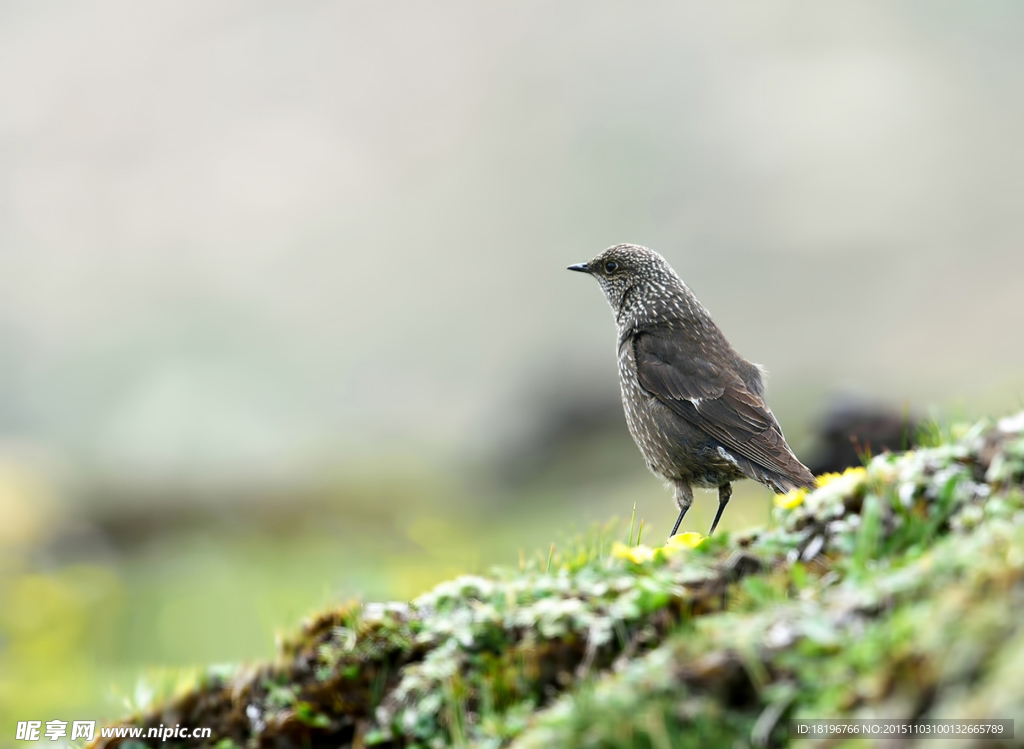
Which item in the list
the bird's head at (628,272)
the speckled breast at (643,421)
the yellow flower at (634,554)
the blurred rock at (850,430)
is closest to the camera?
the yellow flower at (634,554)

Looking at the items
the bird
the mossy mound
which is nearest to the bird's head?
the bird

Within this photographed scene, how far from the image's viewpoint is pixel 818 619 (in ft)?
10.2

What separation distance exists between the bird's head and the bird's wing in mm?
621

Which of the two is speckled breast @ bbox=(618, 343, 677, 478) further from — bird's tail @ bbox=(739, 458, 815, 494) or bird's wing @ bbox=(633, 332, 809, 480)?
bird's tail @ bbox=(739, 458, 815, 494)

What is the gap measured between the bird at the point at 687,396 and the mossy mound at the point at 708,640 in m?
2.66

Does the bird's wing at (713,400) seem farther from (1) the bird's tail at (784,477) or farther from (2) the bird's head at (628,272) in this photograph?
(2) the bird's head at (628,272)

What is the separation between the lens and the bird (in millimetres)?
7039

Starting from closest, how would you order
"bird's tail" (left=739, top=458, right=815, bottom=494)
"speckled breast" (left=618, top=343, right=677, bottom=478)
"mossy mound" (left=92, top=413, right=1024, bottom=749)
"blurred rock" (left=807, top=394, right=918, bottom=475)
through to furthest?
1. "mossy mound" (left=92, top=413, right=1024, bottom=749)
2. "bird's tail" (left=739, top=458, right=815, bottom=494)
3. "speckled breast" (left=618, top=343, right=677, bottom=478)
4. "blurred rock" (left=807, top=394, right=918, bottom=475)

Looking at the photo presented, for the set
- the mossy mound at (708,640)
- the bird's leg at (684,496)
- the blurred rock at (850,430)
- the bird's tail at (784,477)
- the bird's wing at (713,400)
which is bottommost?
the mossy mound at (708,640)

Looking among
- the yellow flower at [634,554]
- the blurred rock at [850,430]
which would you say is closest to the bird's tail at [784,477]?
the yellow flower at [634,554]

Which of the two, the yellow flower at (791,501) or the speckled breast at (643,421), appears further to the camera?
the speckled breast at (643,421)

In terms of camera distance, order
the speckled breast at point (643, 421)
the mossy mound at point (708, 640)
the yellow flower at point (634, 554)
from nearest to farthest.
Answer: the mossy mound at point (708, 640) < the yellow flower at point (634, 554) < the speckled breast at point (643, 421)

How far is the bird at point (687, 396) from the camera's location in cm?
704

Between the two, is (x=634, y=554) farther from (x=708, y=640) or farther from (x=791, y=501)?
(x=708, y=640)
